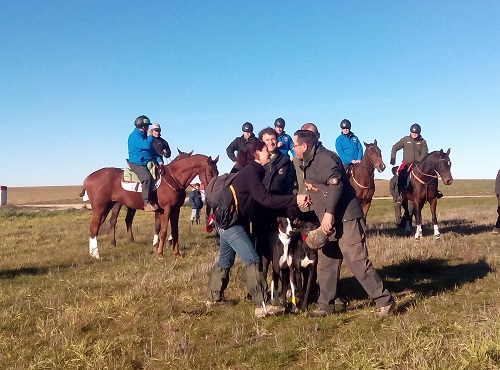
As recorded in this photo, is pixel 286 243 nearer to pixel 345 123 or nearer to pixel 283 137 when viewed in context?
pixel 283 137

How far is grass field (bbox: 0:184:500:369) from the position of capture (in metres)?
4.48

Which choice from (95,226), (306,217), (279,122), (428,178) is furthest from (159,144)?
(428,178)

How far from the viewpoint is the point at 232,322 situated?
6.00m

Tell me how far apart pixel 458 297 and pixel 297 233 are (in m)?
2.63

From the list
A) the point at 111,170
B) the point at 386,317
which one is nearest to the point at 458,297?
the point at 386,317

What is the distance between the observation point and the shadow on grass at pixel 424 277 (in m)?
7.27

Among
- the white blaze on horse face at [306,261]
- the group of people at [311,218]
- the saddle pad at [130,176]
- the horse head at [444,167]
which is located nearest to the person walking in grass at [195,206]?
the saddle pad at [130,176]

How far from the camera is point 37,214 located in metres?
29.8

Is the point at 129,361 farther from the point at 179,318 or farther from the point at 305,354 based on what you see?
the point at 305,354

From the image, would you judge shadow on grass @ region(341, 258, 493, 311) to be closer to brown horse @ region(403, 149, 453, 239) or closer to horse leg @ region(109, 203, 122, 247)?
brown horse @ region(403, 149, 453, 239)

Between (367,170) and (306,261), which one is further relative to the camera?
(367,170)

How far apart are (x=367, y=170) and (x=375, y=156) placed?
52 centimetres

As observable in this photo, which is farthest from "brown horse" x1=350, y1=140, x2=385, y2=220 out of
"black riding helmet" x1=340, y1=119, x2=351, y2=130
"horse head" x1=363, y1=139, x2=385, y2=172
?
"black riding helmet" x1=340, y1=119, x2=351, y2=130

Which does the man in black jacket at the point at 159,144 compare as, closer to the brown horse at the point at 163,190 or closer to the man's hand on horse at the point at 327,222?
the brown horse at the point at 163,190
